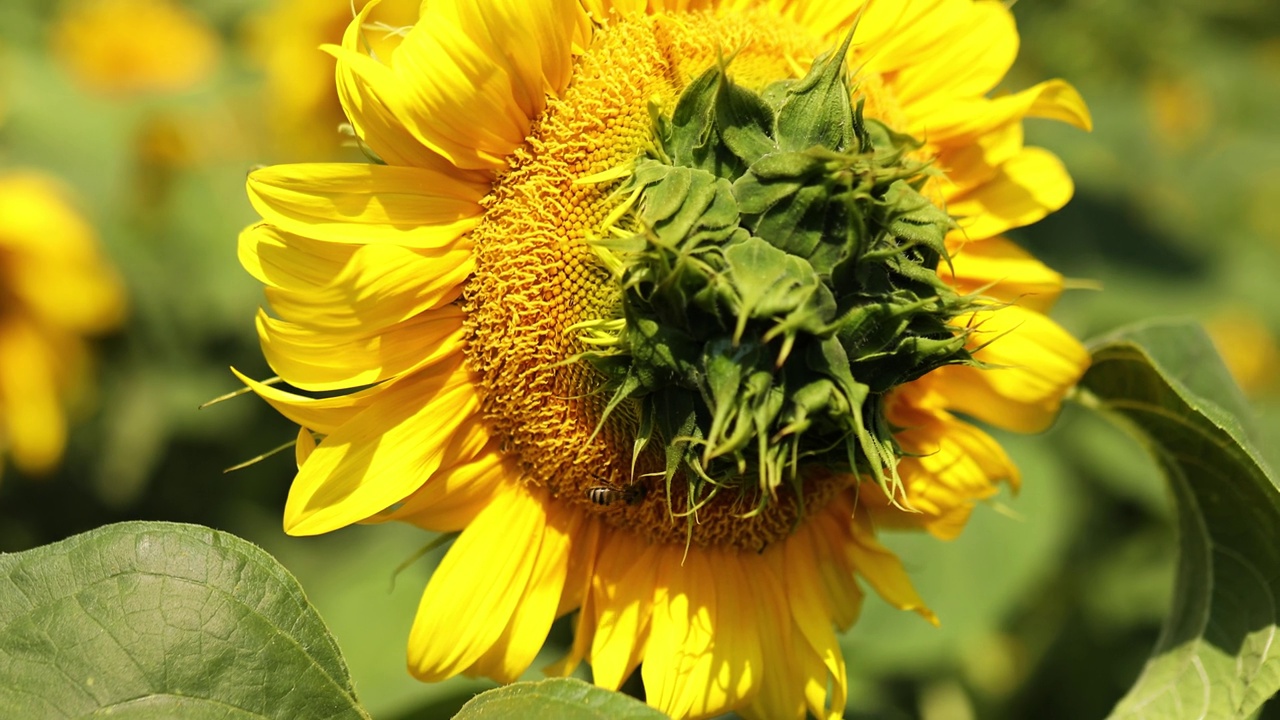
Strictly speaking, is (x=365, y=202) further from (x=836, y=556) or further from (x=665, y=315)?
(x=836, y=556)

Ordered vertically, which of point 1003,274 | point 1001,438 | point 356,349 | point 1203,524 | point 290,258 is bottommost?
point 1001,438

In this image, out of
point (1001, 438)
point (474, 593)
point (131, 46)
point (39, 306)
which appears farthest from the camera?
point (131, 46)

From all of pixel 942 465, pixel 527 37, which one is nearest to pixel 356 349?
pixel 527 37

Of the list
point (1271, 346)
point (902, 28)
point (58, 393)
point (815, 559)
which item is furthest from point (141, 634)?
point (1271, 346)

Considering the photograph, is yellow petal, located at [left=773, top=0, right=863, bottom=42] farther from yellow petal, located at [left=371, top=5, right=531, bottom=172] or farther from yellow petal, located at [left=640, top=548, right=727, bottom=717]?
yellow petal, located at [left=640, top=548, right=727, bottom=717]

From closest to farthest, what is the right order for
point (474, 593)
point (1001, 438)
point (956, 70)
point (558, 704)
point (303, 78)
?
1. point (558, 704)
2. point (474, 593)
3. point (956, 70)
4. point (1001, 438)
5. point (303, 78)

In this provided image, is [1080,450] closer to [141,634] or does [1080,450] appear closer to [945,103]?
[945,103]

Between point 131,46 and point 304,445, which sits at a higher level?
point 304,445
